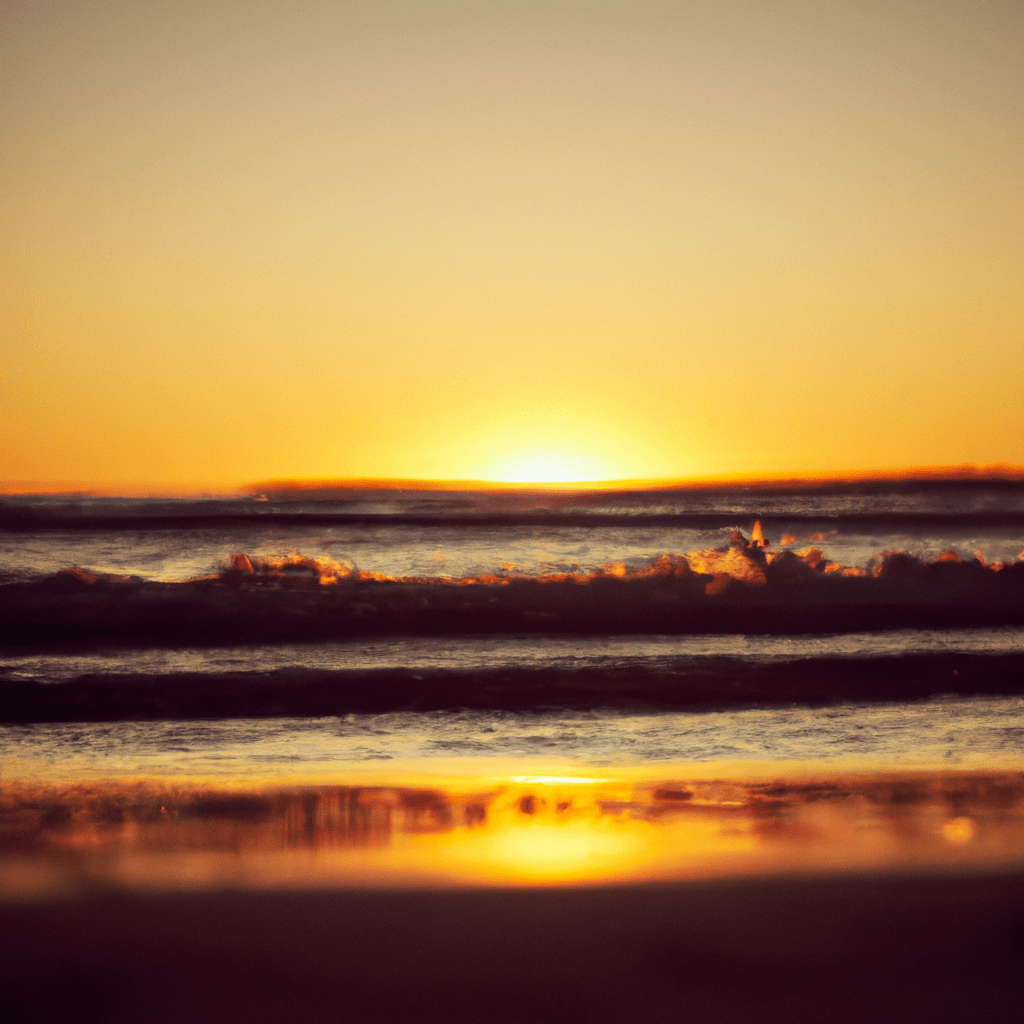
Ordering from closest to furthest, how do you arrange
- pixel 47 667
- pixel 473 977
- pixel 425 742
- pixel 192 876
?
1. pixel 473 977
2. pixel 192 876
3. pixel 425 742
4. pixel 47 667

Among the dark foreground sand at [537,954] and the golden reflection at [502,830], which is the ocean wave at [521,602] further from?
the dark foreground sand at [537,954]

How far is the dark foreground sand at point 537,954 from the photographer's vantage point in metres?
2.46

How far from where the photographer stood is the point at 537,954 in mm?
2764

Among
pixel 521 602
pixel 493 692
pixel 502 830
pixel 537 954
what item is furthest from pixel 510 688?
pixel 521 602

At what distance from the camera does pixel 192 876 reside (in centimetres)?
327

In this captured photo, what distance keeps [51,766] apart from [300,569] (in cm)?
864

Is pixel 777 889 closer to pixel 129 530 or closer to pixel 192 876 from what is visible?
pixel 192 876

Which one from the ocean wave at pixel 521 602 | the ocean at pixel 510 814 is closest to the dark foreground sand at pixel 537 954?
the ocean at pixel 510 814

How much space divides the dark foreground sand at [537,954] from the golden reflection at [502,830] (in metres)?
0.18

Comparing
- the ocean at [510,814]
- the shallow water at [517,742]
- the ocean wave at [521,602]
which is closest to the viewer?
the ocean at [510,814]

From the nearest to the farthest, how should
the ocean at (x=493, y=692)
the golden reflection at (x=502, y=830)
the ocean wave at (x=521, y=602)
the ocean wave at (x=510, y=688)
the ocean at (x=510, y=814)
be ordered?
1. the ocean at (x=510, y=814)
2. the golden reflection at (x=502, y=830)
3. the ocean at (x=493, y=692)
4. the ocean wave at (x=510, y=688)
5. the ocean wave at (x=521, y=602)

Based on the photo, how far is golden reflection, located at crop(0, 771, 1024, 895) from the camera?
3.32 m

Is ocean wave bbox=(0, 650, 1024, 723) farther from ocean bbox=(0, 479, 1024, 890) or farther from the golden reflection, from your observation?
the golden reflection

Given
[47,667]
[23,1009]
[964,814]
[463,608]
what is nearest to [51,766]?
[23,1009]
